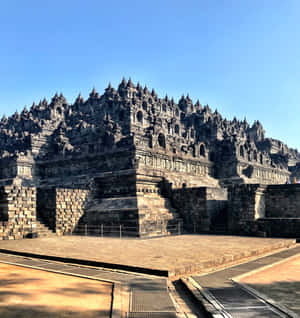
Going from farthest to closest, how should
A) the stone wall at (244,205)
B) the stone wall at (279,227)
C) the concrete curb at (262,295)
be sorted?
the stone wall at (244,205) < the stone wall at (279,227) < the concrete curb at (262,295)

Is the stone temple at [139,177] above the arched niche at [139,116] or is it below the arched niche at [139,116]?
below

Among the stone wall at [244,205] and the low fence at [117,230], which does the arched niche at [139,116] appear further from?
the stone wall at [244,205]

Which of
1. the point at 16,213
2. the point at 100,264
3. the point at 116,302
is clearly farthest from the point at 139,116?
the point at 116,302

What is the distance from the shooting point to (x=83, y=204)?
21391mm

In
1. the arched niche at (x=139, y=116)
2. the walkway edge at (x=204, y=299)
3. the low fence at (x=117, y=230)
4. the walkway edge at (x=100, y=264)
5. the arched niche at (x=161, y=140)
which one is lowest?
the low fence at (x=117, y=230)

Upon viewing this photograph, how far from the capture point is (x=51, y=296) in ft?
18.5

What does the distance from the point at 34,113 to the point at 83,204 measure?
4885cm

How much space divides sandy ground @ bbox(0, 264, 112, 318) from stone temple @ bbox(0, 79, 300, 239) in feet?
34.9

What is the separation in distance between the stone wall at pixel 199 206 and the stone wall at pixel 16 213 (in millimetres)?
9209

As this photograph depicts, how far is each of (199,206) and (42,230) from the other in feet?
31.6

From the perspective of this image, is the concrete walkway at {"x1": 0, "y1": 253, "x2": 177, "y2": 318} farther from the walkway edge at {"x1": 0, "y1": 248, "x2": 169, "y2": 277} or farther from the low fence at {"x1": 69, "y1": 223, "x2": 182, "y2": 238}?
the low fence at {"x1": 69, "y1": 223, "x2": 182, "y2": 238}

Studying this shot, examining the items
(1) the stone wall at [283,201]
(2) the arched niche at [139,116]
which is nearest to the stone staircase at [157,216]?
(1) the stone wall at [283,201]

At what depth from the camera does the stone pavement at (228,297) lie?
479cm

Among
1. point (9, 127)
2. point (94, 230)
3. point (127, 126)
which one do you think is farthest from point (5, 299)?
point (9, 127)
